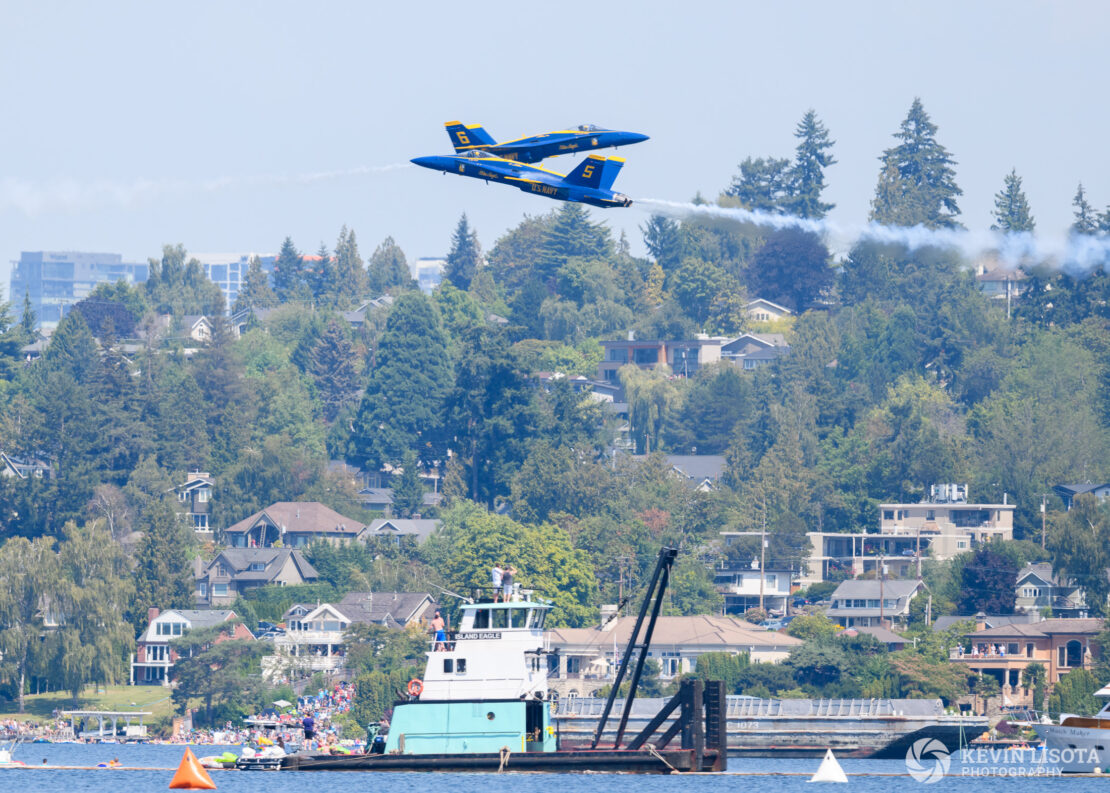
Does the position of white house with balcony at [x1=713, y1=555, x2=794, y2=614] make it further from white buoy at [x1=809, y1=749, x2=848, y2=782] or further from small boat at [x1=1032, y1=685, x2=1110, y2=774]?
white buoy at [x1=809, y1=749, x2=848, y2=782]

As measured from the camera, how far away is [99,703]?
155625 mm

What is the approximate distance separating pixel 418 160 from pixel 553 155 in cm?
587

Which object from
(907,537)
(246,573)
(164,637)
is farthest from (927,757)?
(246,573)

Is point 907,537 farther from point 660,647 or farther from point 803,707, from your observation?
point 803,707

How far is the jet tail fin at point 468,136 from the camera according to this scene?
105m

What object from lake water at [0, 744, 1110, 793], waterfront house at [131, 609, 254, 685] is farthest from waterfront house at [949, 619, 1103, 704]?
waterfront house at [131, 609, 254, 685]

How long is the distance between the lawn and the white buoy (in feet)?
210

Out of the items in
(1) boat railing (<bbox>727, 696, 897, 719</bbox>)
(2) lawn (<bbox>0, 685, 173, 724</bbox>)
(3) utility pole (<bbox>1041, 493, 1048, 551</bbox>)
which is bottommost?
(2) lawn (<bbox>0, 685, 173, 724</bbox>)

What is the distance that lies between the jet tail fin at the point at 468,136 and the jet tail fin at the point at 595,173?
7.57m

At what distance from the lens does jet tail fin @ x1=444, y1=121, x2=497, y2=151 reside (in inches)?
4115

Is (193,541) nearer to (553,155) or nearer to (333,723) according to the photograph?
(333,723)

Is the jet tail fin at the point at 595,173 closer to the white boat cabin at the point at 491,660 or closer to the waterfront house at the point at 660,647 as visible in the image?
the white boat cabin at the point at 491,660

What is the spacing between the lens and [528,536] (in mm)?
172000

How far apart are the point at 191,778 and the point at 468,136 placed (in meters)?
33.3
